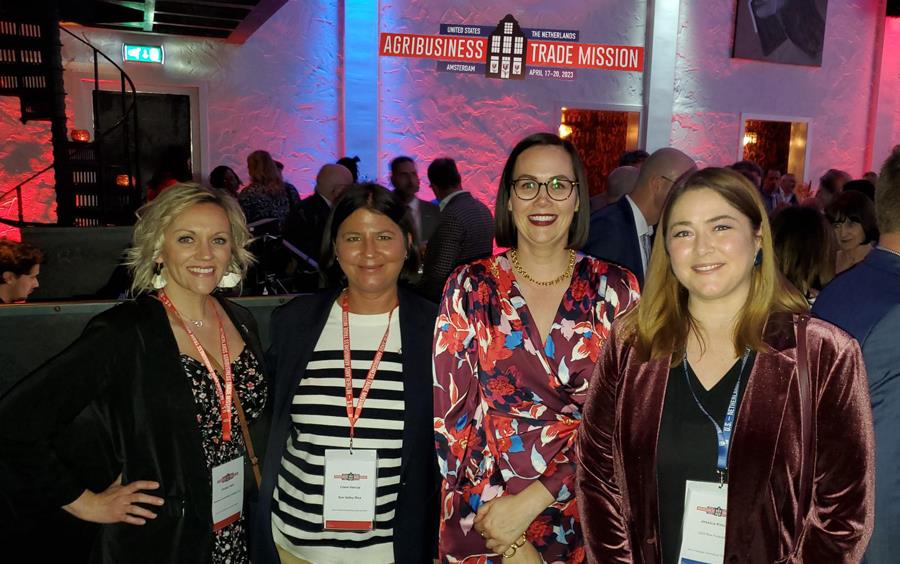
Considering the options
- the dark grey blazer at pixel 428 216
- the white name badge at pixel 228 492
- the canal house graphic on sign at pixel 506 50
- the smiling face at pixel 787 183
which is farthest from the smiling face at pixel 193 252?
the smiling face at pixel 787 183

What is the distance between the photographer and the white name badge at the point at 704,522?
150 cm

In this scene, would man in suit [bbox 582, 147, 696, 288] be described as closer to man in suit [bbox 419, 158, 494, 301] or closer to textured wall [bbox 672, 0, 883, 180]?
man in suit [bbox 419, 158, 494, 301]

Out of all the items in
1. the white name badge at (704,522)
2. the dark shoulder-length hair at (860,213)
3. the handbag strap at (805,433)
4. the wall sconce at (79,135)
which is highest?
the wall sconce at (79,135)

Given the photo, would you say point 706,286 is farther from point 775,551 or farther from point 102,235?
point 102,235

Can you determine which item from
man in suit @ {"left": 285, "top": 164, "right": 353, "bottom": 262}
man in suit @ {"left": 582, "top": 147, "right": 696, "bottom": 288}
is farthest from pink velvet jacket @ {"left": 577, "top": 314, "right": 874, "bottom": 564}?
man in suit @ {"left": 285, "top": 164, "right": 353, "bottom": 262}

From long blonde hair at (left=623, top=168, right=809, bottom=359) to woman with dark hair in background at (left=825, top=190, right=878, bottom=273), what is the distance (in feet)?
8.48

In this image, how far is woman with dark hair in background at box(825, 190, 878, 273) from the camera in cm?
379

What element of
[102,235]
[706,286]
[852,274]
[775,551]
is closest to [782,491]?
[775,551]

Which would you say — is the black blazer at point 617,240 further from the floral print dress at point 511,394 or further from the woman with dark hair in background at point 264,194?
the woman with dark hair in background at point 264,194

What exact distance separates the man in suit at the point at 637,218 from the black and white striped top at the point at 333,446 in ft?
5.84

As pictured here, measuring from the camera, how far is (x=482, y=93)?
9625 mm

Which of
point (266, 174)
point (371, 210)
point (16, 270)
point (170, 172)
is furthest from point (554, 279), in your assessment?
point (170, 172)

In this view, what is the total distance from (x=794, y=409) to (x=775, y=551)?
305 millimetres

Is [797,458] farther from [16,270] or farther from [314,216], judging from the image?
[314,216]
